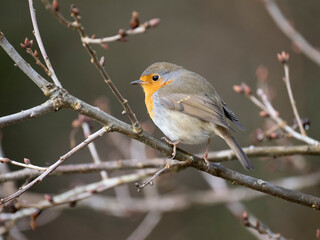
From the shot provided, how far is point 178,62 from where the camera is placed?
22.2 feet

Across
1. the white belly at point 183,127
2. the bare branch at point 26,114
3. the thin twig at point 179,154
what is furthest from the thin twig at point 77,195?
the bare branch at point 26,114

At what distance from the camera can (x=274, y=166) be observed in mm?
3857

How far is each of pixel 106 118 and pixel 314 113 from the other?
14.5 ft

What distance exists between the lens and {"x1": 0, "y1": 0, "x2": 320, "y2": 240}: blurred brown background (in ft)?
18.5

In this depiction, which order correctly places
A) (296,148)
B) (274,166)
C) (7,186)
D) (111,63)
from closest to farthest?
(296,148) → (7,186) → (274,166) → (111,63)

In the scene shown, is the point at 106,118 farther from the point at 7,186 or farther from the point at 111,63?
the point at 111,63

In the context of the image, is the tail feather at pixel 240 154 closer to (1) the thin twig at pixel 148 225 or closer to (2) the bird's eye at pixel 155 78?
(2) the bird's eye at pixel 155 78

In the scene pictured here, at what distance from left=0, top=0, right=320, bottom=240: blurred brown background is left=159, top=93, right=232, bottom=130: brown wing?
2143mm

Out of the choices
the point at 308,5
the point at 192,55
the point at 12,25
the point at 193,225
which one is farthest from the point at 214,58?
the point at 12,25

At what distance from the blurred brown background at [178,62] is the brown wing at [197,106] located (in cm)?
214

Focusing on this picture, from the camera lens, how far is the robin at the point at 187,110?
3.00 metres

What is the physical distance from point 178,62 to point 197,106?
374 cm

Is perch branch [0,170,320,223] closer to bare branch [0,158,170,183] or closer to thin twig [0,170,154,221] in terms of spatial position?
thin twig [0,170,154,221]

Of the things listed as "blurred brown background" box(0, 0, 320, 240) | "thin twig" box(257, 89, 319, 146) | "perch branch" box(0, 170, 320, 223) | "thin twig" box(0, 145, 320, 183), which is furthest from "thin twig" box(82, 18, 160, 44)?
"blurred brown background" box(0, 0, 320, 240)
